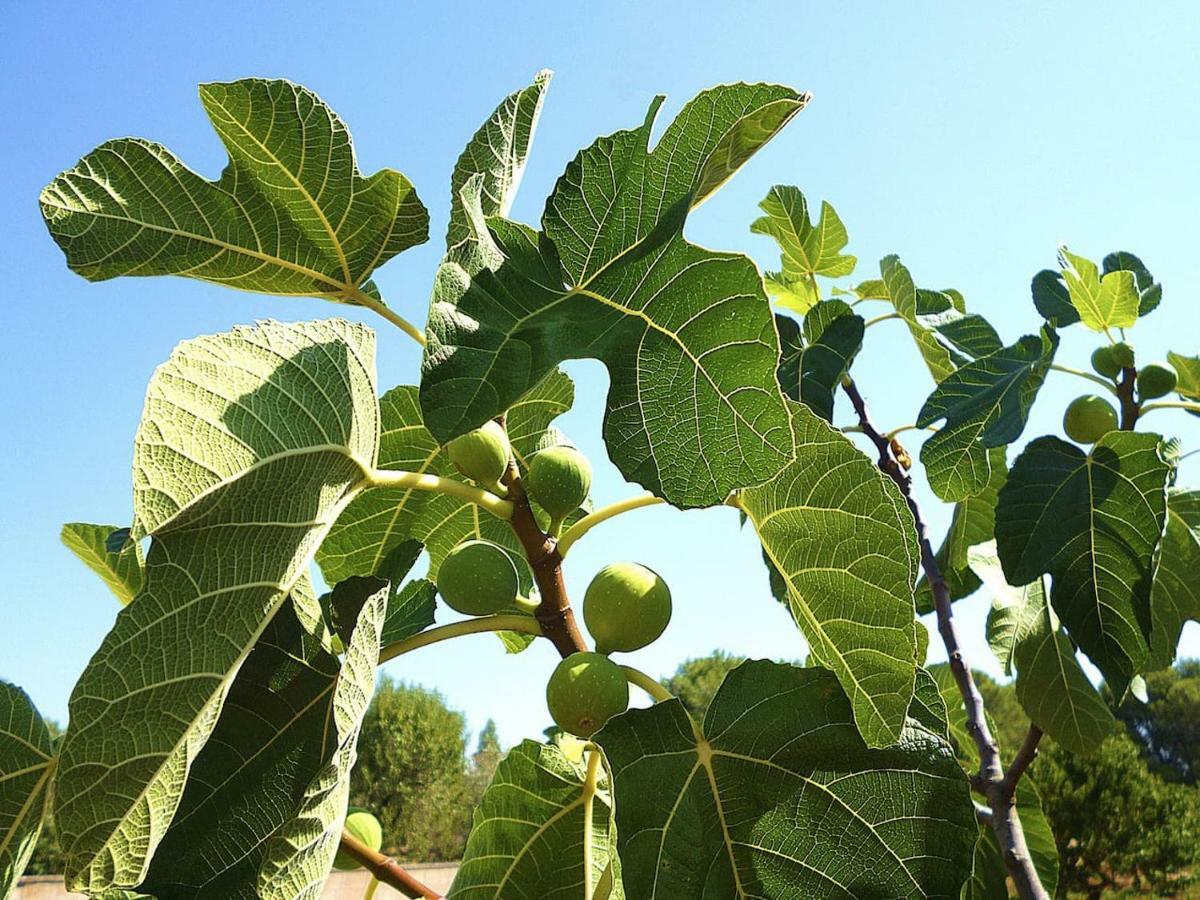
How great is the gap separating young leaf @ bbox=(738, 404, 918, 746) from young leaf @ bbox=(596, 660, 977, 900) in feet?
0.18

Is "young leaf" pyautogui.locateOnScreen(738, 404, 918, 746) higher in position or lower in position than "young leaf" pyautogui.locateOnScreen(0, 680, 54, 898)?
higher

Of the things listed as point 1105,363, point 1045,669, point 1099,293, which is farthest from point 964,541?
point 1099,293

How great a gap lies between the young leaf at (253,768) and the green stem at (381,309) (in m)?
0.31

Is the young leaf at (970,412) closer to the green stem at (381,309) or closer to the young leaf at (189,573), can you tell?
the green stem at (381,309)

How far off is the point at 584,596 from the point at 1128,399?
1450mm

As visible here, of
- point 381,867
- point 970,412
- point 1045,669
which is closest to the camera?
point 381,867

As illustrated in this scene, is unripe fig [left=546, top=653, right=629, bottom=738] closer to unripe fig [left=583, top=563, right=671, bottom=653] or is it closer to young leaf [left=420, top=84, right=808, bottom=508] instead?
unripe fig [left=583, top=563, right=671, bottom=653]

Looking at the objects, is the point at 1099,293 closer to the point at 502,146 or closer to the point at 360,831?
the point at 502,146

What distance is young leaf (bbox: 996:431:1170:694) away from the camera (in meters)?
1.39

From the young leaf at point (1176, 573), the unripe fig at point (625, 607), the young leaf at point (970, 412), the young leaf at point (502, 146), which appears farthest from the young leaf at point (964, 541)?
the young leaf at point (502, 146)

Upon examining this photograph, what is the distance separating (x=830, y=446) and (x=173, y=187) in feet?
2.20

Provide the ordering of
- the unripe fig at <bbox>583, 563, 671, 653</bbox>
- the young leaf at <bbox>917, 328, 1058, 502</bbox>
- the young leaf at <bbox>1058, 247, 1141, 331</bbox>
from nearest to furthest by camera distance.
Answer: the unripe fig at <bbox>583, 563, 671, 653</bbox> < the young leaf at <bbox>917, 328, 1058, 502</bbox> < the young leaf at <bbox>1058, 247, 1141, 331</bbox>

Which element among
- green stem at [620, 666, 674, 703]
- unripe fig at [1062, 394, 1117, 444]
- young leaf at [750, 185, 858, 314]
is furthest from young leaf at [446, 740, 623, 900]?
young leaf at [750, 185, 858, 314]

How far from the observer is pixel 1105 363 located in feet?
6.15
